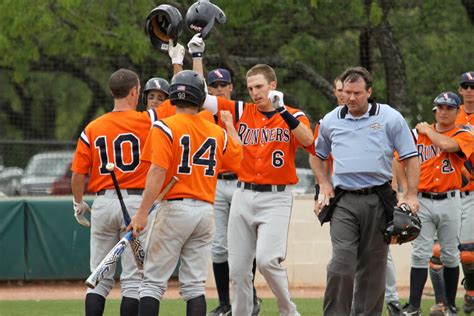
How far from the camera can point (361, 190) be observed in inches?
335

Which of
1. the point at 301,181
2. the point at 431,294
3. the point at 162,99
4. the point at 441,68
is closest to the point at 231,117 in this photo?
the point at 162,99

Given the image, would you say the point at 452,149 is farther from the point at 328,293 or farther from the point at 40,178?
the point at 40,178

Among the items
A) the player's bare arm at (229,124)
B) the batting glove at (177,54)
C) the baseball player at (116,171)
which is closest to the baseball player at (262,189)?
the player's bare arm at (229,124)

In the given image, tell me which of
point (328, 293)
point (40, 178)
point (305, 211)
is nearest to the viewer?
point (328, 293)

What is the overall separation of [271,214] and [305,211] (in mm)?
5546

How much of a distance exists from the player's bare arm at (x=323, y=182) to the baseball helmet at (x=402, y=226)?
22.5 inches

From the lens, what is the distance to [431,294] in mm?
13797

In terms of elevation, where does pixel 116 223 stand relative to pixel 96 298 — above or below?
above

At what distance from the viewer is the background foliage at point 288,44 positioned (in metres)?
17.2

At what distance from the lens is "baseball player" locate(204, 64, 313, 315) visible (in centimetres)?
924

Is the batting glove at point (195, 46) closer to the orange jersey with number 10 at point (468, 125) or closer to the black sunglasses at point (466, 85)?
the orange jersey with number 10 at point (468, 125)

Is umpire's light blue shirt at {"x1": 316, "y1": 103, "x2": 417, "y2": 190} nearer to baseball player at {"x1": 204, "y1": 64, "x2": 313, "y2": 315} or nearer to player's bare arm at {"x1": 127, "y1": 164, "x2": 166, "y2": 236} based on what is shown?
baseball player at {"x1": 204, "y1": 64, "x2": 313, "y2": 315}

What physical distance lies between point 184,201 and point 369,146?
1.59m

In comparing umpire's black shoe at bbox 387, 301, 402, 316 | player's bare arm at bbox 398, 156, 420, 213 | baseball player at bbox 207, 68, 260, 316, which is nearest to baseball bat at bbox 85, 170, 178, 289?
player's bare arm at bbox 398, 156, 420, 213
